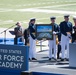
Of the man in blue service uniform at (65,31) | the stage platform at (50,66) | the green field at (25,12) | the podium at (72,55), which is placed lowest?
the stage platform at (50,66)

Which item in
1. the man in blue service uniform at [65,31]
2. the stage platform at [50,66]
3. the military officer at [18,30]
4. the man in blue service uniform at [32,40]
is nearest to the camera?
the stage platform at [50,66]

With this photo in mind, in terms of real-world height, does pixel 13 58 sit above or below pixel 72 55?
below

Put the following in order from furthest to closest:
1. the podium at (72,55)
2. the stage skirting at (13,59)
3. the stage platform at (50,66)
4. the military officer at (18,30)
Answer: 1. the military officer at (18,30)
2. the podium at (72,55)
3. the stage platform at (50,66)
4. the stage skirting at (13,59)

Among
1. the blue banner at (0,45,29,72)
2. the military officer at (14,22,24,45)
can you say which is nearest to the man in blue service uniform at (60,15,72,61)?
the military officer at (14,22,24,45)

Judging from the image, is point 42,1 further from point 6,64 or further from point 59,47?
point 6,64

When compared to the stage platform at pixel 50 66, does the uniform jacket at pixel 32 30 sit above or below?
above

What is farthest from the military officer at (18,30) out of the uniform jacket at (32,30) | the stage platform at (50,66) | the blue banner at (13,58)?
the blue banner at (13,58)

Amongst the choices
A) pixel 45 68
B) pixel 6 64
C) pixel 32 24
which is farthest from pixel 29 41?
pixel 6 64

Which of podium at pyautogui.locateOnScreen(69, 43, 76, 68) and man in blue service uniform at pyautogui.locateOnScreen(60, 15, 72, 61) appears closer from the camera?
podium at pyautogui.locateOnScreen(69, 43, 76, 68)

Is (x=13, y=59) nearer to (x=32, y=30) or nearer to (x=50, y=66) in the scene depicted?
(x=50, y=66)

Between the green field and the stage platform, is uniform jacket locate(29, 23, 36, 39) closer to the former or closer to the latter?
the stage platform

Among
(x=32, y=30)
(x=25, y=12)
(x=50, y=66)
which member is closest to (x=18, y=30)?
(x=32, y=30)

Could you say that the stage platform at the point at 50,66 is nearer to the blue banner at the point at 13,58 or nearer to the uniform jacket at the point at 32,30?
the uniform jacket at the point at 32,30

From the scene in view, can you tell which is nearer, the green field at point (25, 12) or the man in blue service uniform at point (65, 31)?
the man in blue service uniform at point (65, 31)
